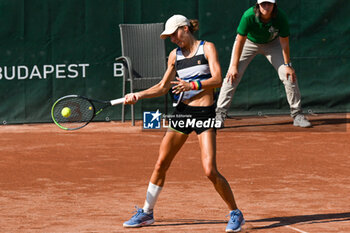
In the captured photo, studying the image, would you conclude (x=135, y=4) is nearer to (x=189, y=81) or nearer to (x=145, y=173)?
(x=145, y=173)

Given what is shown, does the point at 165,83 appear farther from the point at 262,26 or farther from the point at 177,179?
the point at 262,26

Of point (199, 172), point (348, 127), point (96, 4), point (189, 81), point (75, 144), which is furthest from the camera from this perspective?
point (96, 4)

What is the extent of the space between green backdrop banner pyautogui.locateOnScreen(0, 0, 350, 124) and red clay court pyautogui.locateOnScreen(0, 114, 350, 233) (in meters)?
0.61

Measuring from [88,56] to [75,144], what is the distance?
2.10 meters

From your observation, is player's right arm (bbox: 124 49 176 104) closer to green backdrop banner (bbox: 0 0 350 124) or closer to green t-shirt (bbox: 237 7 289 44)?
green t-shirt (bbox: 237 7 289 44)

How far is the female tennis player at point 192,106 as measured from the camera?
17.0ft

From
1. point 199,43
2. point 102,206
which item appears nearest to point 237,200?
point 102,206

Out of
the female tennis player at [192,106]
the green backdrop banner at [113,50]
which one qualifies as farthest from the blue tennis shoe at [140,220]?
the green backdrop banner at [113,50]

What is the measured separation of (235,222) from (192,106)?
2.80 feet

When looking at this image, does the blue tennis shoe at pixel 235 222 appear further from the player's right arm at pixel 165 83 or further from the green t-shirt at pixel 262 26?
the green t-shirt at pixel 262 26

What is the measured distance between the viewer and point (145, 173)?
292 inches

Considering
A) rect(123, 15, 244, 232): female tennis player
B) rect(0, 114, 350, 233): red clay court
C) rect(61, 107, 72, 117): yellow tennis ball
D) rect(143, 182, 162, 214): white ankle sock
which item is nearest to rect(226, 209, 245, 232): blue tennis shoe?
rect(123, 15, 244, 232): female tennis player

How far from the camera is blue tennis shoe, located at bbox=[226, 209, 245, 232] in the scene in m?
5.15

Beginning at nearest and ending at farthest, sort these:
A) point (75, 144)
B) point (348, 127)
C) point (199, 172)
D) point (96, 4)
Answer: point (199, 172) < point (75, 144) < point (348, 127) < point (96, 4)
